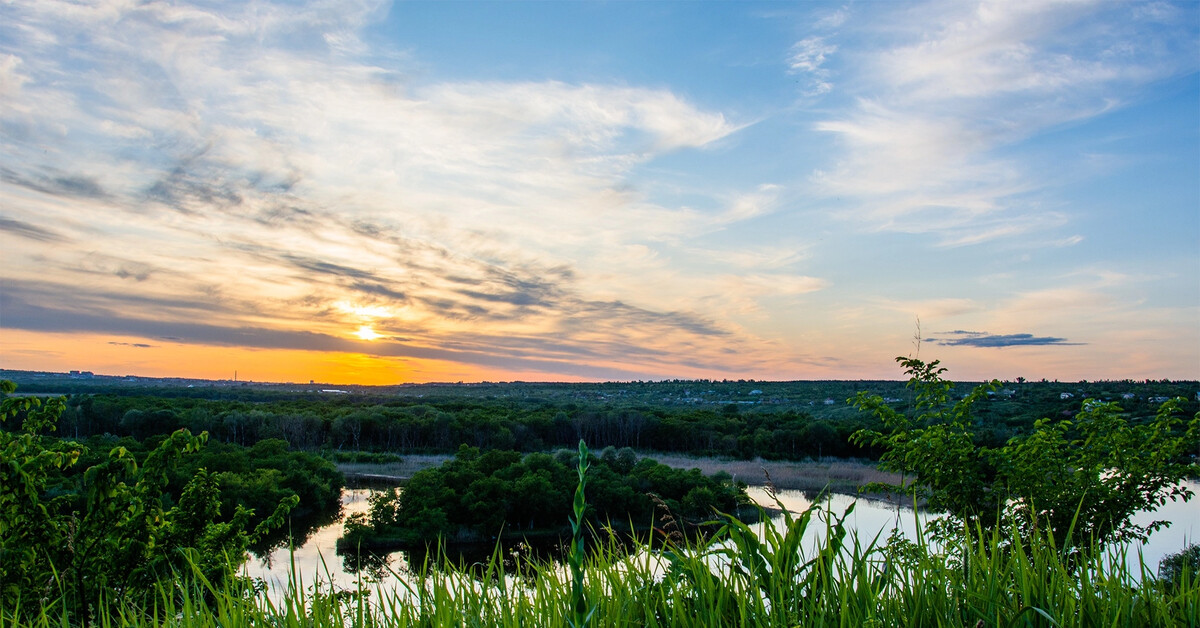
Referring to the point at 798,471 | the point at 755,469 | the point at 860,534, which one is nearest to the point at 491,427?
the point at 755,469

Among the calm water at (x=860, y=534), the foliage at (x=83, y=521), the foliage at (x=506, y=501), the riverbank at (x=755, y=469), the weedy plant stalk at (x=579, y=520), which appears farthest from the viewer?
the riverbank at (x=755, y=469)

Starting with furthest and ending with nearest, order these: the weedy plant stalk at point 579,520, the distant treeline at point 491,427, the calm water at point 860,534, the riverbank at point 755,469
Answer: the distant treeline at point 491,427 < the riverbank at point 755,469 < the calm water at point 860,534 < the weedy plant stalk at point 579,520

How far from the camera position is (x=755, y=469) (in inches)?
2314

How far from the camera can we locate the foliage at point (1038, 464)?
39.4 feet

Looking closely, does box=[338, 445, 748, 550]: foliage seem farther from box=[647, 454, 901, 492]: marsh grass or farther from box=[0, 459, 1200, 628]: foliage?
box=[0, 459, 1200, 628]: foliage

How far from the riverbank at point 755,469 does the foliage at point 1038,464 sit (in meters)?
35.2

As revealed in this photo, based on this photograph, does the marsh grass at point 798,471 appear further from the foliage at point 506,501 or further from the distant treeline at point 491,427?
the foliage at point 506,501

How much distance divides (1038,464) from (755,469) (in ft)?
157

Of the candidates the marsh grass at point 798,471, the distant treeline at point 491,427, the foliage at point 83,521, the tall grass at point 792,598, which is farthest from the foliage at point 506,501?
the tall grass at point 792,598

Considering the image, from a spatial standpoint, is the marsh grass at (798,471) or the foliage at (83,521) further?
the marsh grass at (798,471)

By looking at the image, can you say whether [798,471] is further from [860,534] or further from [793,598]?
[793,598]

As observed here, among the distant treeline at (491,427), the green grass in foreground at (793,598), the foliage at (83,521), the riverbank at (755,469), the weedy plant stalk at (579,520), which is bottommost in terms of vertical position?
the riverbank at (755,469)

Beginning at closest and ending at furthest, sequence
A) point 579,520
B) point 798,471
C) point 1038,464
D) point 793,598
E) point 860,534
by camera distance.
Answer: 1. point 579,520
2. point 793,598
3. point 1038,464
4. point 860,534
5. point 798,471

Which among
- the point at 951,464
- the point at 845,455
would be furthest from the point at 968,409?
the point at 845,455
